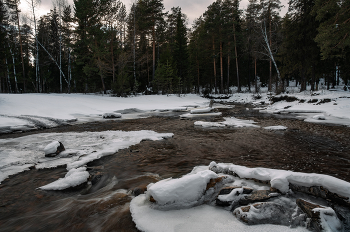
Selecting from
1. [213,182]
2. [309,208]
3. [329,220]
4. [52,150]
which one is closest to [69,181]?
[52,150]

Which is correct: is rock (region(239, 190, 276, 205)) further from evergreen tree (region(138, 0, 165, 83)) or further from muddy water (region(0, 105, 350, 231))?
evergreen tree (region(138, 0, 165, 83))

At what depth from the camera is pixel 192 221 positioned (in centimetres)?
208

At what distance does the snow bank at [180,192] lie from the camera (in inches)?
92.4

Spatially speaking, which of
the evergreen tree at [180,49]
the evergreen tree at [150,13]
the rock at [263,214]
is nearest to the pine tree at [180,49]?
the evergreen tree at [180,49]

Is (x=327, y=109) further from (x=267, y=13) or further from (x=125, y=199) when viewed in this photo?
(x=267, y=13)

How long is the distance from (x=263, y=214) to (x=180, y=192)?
1021 millimetres

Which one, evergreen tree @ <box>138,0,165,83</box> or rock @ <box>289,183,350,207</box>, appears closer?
rock @ <box>289,183,350,207</box>

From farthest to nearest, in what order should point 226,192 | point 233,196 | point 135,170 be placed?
point 135,170 < point 226,192 < point 233,196

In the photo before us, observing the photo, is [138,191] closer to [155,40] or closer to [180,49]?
[155,40]

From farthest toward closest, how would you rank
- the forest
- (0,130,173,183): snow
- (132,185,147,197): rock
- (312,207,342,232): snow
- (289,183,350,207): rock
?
the forest < (0,130,173,183): snow < (132,185,147,197): rock < (289,183,350,207): rock < (312,207,342,232): snow

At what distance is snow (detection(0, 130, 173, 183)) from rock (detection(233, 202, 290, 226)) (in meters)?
3.42

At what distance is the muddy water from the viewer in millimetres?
2305

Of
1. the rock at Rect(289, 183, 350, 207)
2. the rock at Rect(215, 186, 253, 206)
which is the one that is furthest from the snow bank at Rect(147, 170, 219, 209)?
the rock at Rect(289, 183, 350, 207)

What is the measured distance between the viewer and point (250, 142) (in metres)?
5.63
